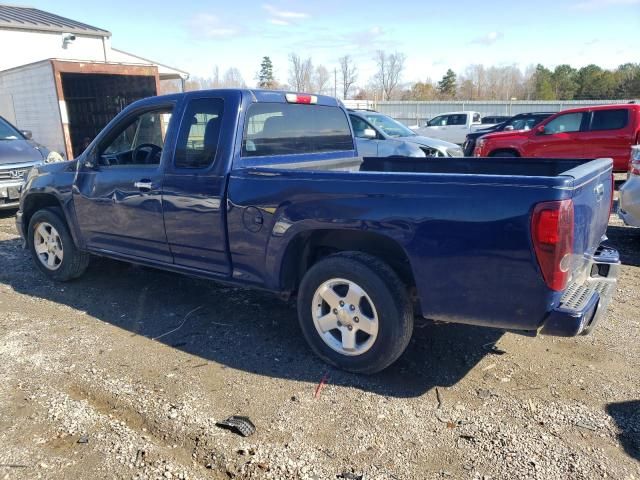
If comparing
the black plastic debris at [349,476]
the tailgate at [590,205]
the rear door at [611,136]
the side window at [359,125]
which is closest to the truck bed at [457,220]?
the tailgate at [590,205]

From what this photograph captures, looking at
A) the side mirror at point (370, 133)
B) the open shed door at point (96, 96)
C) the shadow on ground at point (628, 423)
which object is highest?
the open shed door at point (96, 96)

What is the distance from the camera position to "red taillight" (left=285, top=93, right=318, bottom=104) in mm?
4398

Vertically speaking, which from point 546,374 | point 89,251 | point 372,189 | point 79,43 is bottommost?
point 546,374

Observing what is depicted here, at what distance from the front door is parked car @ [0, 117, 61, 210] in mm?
4689

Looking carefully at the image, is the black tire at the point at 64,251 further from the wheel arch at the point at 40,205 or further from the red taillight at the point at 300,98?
the red taillight at the point at 300,98

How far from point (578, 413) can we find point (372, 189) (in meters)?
1.80

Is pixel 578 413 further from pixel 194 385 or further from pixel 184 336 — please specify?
pixel 184 336

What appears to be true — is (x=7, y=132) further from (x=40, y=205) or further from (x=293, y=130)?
(x=293, y=130)

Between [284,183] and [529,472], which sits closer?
[529,472]

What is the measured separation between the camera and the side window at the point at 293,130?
13.1 feet

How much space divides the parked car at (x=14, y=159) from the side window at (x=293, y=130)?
20.4 feet

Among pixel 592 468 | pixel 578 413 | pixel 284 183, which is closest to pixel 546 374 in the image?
pixel 578 413

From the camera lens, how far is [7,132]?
399 inches

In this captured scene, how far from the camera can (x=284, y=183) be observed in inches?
137
